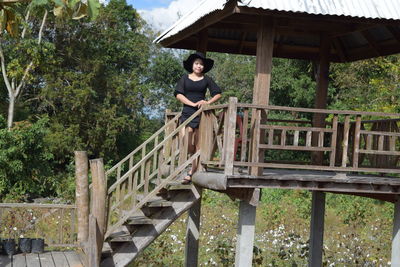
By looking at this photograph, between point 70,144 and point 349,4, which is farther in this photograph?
point 70,144

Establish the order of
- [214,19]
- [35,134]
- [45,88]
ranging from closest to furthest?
[214,19] → [35,134] → [45,88]

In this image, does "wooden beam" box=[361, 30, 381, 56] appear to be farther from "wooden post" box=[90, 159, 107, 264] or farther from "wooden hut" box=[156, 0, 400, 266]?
"wooden post" box=[90, 159, 107, 264]

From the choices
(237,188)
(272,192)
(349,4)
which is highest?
(349,4)

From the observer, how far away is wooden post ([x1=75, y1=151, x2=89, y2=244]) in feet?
27.8

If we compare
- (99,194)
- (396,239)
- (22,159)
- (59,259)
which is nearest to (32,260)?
(59,259)

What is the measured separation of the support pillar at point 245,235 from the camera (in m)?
8.33

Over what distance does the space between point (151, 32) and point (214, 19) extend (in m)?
31.1

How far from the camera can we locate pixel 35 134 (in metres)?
22.2

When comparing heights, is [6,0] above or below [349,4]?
below

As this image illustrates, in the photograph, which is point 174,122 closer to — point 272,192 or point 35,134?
point 35,134

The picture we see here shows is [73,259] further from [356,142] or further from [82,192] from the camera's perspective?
[356,142]

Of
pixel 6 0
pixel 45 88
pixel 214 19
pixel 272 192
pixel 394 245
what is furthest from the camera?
Answer: pixel 45 88

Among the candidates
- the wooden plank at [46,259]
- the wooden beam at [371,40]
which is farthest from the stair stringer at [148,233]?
the wooden beam at [371,40]

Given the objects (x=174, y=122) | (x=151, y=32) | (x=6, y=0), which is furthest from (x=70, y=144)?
(x=6, y=0)
